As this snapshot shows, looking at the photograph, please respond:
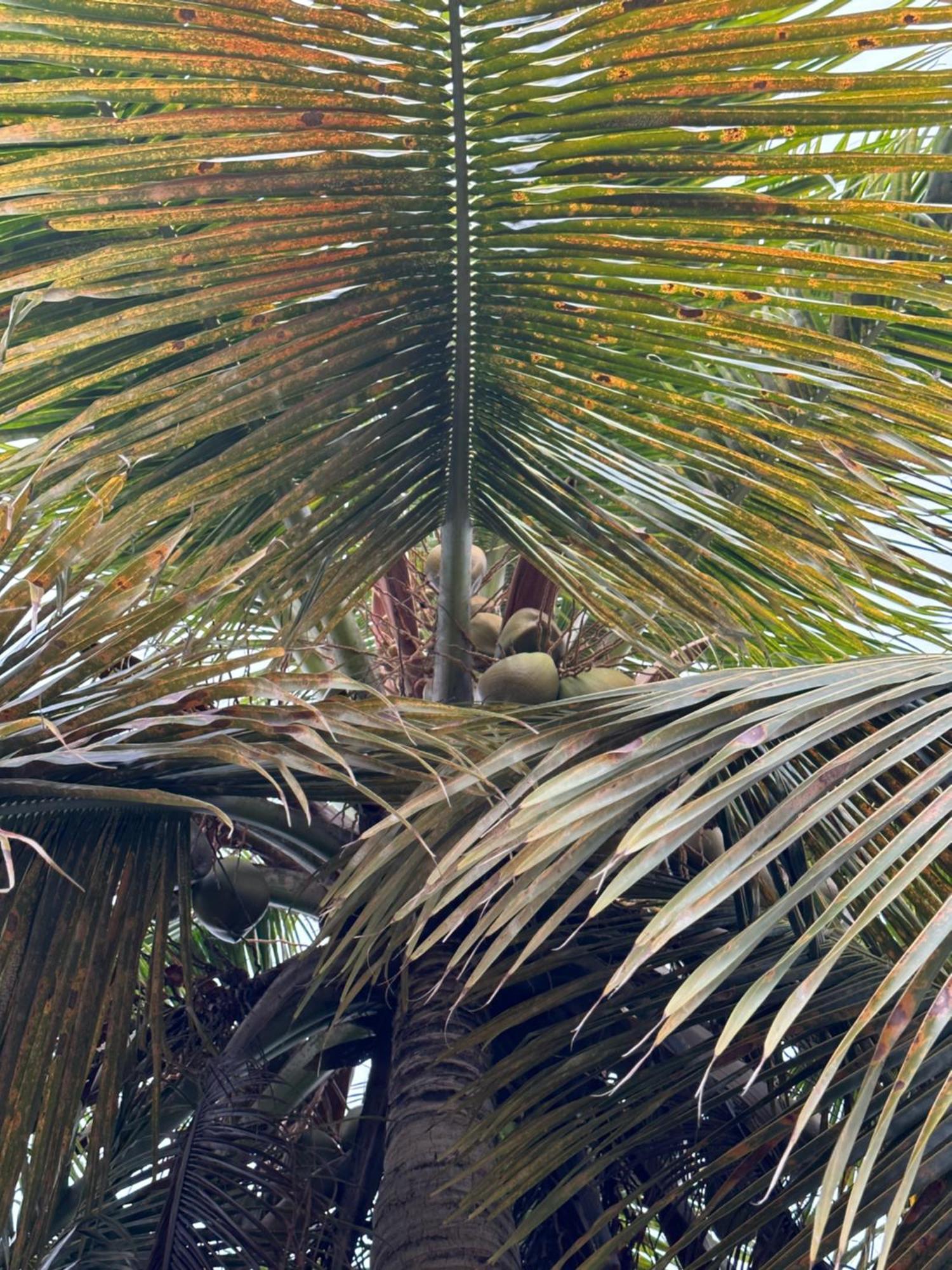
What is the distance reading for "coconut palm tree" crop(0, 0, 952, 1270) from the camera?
52.2 inches

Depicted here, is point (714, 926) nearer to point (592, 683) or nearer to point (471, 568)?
point (592, 683)

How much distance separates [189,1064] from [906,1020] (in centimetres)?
132

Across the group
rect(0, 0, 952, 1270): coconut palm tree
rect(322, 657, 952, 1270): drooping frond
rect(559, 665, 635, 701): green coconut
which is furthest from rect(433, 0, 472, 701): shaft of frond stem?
rect(322, 657, 952, 1270): drooping frond

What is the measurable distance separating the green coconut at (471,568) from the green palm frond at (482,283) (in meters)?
0.25

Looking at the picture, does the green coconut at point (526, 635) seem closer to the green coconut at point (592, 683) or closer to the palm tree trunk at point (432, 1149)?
the green coconut at point (592, 683)

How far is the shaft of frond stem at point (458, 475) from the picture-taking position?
1.55 m

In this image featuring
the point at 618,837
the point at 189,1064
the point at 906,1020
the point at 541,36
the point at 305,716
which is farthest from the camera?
the point at 189,1064

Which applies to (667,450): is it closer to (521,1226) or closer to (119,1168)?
(521,1226)

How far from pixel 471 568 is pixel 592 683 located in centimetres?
40

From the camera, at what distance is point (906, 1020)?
941 millimetres

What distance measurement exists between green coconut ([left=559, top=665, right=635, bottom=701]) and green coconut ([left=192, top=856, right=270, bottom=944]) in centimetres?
54

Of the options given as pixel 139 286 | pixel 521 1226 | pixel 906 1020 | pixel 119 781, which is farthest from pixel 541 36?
pixel 521 1226

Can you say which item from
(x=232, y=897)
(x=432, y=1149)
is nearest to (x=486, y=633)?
(x=232, y=897)

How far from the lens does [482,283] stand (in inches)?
66.1
